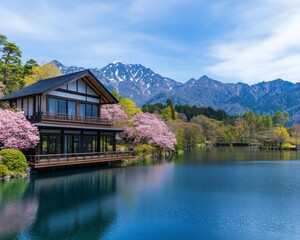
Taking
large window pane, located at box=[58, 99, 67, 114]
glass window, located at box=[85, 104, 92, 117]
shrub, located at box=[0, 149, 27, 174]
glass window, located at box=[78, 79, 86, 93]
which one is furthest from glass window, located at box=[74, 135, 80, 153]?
shrub, located at box=[0, 149, 27, 174]

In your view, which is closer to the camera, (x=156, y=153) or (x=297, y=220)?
(x=297, y=220)

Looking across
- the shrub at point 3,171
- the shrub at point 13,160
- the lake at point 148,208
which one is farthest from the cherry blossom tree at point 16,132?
the lake at point 148,208

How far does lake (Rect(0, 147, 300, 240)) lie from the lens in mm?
10094

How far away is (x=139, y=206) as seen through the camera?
43.9ft

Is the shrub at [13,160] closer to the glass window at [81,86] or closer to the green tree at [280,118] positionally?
the glass window at [81,86]

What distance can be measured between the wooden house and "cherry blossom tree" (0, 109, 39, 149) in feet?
2.84

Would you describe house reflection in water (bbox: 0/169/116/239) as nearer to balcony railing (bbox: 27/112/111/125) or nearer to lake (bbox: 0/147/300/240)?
lake (bbox: 0/147/300/240)

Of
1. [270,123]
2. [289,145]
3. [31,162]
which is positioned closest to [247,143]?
[270,123]

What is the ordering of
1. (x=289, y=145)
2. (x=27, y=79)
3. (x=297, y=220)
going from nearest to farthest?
1. (x=297, y=220)
2. (x=27, y=79)
3. (x=289, y=145)

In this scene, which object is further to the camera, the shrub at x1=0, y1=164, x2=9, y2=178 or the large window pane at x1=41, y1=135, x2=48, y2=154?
the large window pane at x1=41, y1=135, x2=48, y2=154

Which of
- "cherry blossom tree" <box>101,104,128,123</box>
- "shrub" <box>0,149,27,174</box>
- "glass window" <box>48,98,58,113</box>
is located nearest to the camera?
"shrub" <box>0,149,27,174</box>

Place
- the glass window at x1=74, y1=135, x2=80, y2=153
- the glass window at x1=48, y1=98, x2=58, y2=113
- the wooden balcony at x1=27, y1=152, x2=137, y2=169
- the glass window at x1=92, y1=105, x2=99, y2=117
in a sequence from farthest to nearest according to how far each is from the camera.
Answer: the glass window at x1=92, y1=105, x2=99, y2=117 < the glass window at x1=74, y1=135, x2=80, y2=153 < the glass window at x1=48, y1=98, x2=58, y2=113 < the wooden balcony at x1=27, y1=152, x2=137, y2=169

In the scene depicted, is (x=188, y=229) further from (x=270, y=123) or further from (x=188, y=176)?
(x=270, y=123)

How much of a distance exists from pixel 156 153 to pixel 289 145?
148 ft
